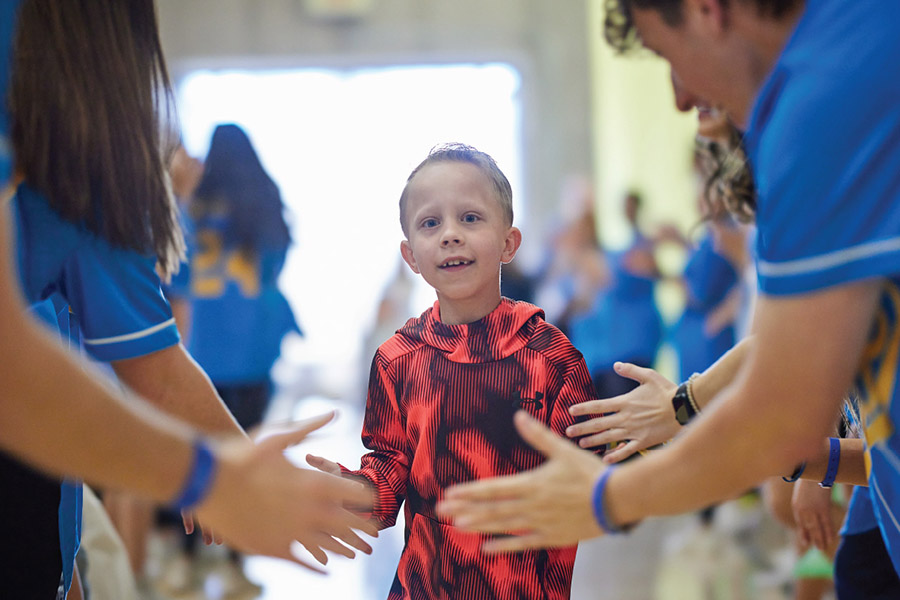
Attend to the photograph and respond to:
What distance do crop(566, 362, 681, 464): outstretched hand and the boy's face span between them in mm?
246

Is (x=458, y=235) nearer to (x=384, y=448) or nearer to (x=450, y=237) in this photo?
(x=450, y=237)

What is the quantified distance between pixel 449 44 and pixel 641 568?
6880 millimetres

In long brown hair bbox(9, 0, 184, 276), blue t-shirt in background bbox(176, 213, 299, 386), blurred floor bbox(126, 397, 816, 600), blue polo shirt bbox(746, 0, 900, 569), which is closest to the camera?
blue polo shirt bbox(746, 0, 900, 569)

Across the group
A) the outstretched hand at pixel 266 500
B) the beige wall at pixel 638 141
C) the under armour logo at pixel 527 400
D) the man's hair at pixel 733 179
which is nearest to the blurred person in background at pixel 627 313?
the beige wall at pixel 638 141

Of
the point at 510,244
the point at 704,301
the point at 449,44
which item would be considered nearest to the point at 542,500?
the point at 510,244

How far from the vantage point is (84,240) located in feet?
3.92

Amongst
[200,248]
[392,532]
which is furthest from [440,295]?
[392,532]

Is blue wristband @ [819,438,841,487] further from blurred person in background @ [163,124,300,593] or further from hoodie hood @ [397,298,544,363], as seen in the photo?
blurred person in background @ [163,124,300,593]

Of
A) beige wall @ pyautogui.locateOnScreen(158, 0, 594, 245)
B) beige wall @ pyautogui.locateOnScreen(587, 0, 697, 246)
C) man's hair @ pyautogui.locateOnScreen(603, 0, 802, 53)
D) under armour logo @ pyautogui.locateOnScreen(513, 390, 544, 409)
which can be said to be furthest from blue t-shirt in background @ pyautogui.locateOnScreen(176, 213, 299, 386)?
beige wall @ pyautogui.locateOnScreen(158, 0, 594, 245)

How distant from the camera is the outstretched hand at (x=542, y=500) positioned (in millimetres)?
1022

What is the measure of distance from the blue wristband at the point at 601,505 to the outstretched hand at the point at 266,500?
0.31 metres

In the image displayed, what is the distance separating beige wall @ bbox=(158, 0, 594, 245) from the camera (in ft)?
30.5

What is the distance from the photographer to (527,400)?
1.36 meters

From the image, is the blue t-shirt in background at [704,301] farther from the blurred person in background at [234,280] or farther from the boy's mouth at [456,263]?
the boy's mouth at [456,263]
